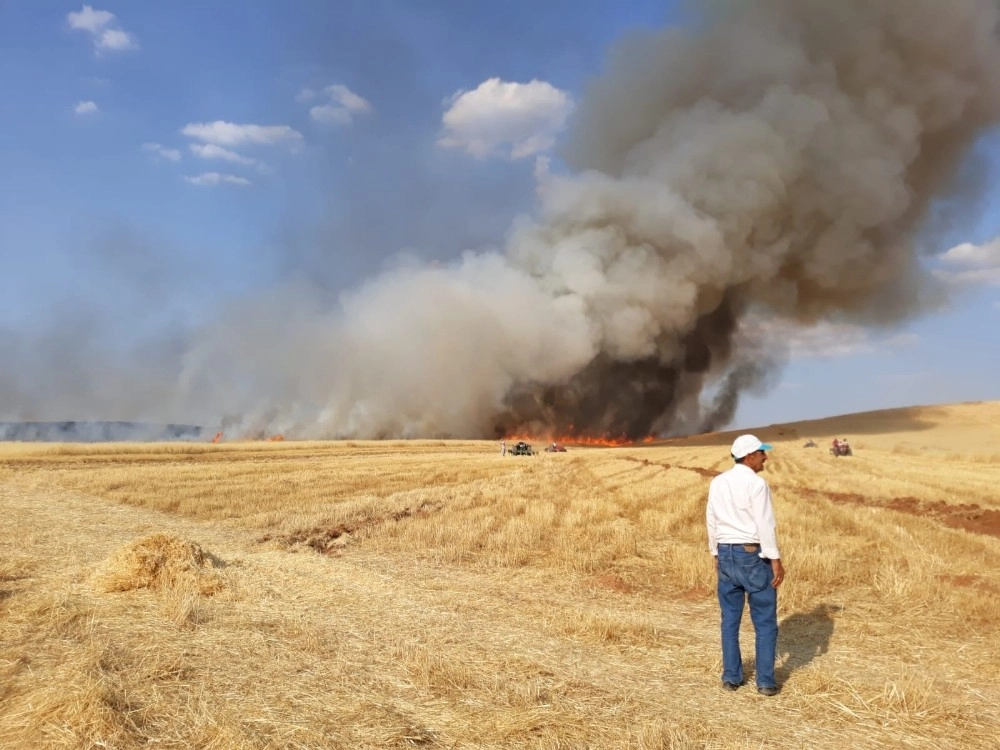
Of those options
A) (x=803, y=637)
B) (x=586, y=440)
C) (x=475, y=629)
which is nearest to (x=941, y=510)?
(x=803, y=637)

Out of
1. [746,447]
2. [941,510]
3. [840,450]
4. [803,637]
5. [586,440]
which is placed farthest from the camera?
[586,440]

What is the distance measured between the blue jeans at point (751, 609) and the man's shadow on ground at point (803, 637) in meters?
0.44

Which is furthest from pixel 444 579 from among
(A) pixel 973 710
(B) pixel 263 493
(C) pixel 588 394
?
(C) pixel 588 394

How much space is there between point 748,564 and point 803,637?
219cm

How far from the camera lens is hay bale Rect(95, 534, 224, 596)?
24.7ft

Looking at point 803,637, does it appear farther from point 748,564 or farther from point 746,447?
point 746,447

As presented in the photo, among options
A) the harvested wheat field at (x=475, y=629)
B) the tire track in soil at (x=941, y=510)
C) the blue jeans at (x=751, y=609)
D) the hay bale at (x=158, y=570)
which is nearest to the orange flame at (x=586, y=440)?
the tire track in soil at (x=941, y=510)

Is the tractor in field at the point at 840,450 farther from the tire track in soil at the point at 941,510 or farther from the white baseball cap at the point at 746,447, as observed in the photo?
the white baseball cap at the point at 746,447

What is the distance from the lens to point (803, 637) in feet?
22.7

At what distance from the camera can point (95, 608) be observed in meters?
6.65

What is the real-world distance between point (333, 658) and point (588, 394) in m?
54.1

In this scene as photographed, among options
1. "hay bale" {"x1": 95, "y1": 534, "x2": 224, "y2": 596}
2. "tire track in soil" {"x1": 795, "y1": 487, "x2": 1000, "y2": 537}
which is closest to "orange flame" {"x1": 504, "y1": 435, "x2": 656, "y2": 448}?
"tire track in soil" {"x1": 795, "y1": 487, "x2": 1000, "y2": 537}

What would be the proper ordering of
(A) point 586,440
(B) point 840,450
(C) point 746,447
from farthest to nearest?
(A) point 586,440
(B) point 840,450
(C) point 746,447

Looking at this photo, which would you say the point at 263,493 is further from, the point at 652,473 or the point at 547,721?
the point at 547,721
